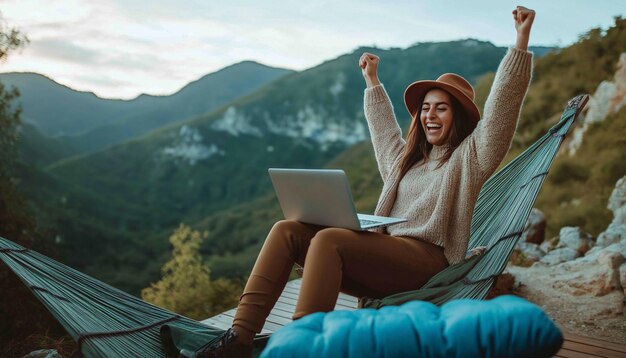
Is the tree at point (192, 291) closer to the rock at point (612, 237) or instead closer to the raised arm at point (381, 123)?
the rock at point (612, 237)

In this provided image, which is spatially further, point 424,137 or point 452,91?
point 424,137

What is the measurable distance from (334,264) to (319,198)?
20 cm

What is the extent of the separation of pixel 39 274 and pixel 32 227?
6.11m

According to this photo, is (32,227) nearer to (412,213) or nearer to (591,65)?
(412,213)

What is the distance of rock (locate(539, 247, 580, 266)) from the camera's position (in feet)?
13.4

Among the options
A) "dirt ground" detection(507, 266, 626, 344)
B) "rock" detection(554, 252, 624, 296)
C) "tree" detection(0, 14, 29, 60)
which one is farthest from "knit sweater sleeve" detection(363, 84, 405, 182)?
"tree" detection(0, 14, 29, 60)

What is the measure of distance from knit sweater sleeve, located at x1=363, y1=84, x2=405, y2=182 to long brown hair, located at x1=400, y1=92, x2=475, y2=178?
10 centimetres

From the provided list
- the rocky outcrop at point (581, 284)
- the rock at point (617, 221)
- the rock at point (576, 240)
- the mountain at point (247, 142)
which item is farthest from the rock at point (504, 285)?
the mountain at point (247, 142)

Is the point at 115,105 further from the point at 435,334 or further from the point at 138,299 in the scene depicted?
the point at 435,334

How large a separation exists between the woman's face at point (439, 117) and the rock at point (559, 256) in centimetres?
252

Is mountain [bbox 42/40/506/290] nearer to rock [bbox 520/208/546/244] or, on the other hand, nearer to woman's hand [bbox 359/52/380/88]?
rock [bbox 520/208/546/244]

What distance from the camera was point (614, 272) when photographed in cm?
318

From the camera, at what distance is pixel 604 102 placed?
6883mm

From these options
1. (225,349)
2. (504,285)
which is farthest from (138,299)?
(504,285)
